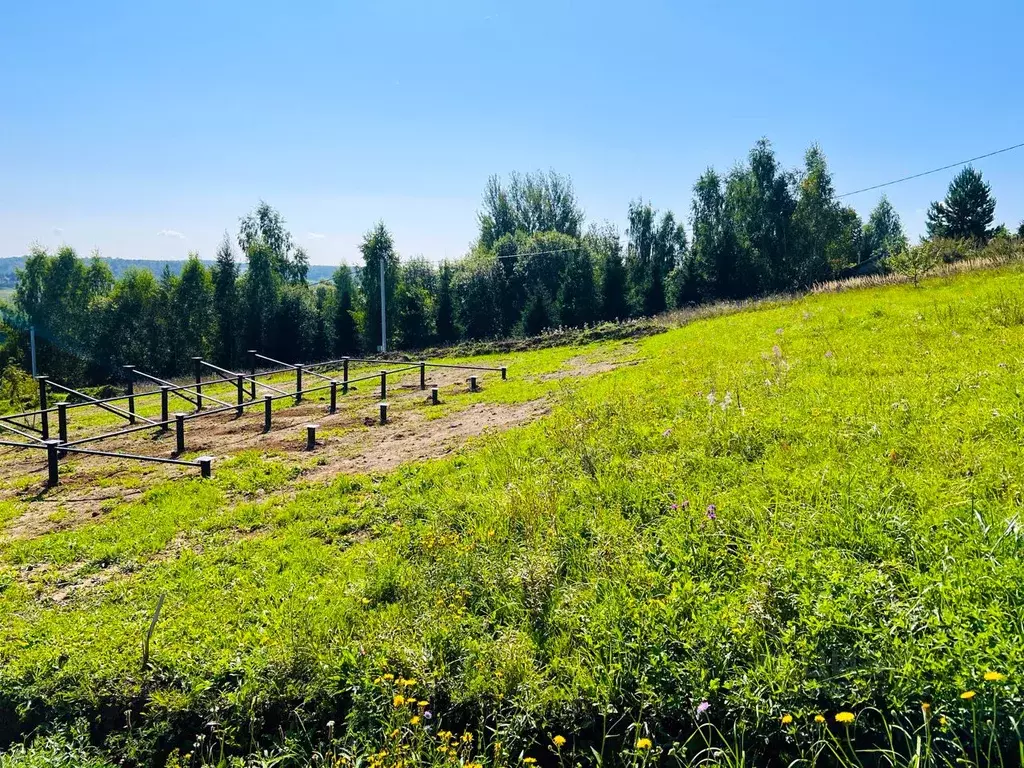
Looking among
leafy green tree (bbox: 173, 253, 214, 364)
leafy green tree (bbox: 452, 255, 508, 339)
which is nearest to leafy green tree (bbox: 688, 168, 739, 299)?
leafy green tree (bbox: 452, 255, 508, 339)

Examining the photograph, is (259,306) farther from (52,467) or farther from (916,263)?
(916,263)

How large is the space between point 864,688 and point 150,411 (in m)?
19.0

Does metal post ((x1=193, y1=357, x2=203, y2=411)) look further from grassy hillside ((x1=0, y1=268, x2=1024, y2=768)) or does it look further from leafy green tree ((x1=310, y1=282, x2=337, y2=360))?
leafy green tree ((x1=310, y1=282, x2=337, y2=360))

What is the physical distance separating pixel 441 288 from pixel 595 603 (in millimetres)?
36301

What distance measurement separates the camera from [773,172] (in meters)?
43.8

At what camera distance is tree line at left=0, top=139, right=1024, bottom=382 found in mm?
37969

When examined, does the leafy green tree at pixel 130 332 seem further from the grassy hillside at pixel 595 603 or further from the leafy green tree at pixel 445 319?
the grassy hillside at pixel 595 603

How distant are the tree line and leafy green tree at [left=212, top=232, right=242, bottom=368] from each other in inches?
2.8

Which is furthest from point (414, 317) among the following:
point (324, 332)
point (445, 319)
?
point (324, 332)

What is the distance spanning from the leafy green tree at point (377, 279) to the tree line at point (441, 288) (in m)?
0.09

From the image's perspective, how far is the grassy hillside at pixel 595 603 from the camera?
2740 mm

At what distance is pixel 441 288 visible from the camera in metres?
38.9

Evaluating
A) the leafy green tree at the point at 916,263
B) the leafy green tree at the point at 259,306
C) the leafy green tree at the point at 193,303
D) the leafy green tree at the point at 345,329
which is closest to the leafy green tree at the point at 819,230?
the leafy green tree at the point at 916,263

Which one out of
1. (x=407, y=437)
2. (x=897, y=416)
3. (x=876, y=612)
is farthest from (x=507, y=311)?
(x=876, y=612)
